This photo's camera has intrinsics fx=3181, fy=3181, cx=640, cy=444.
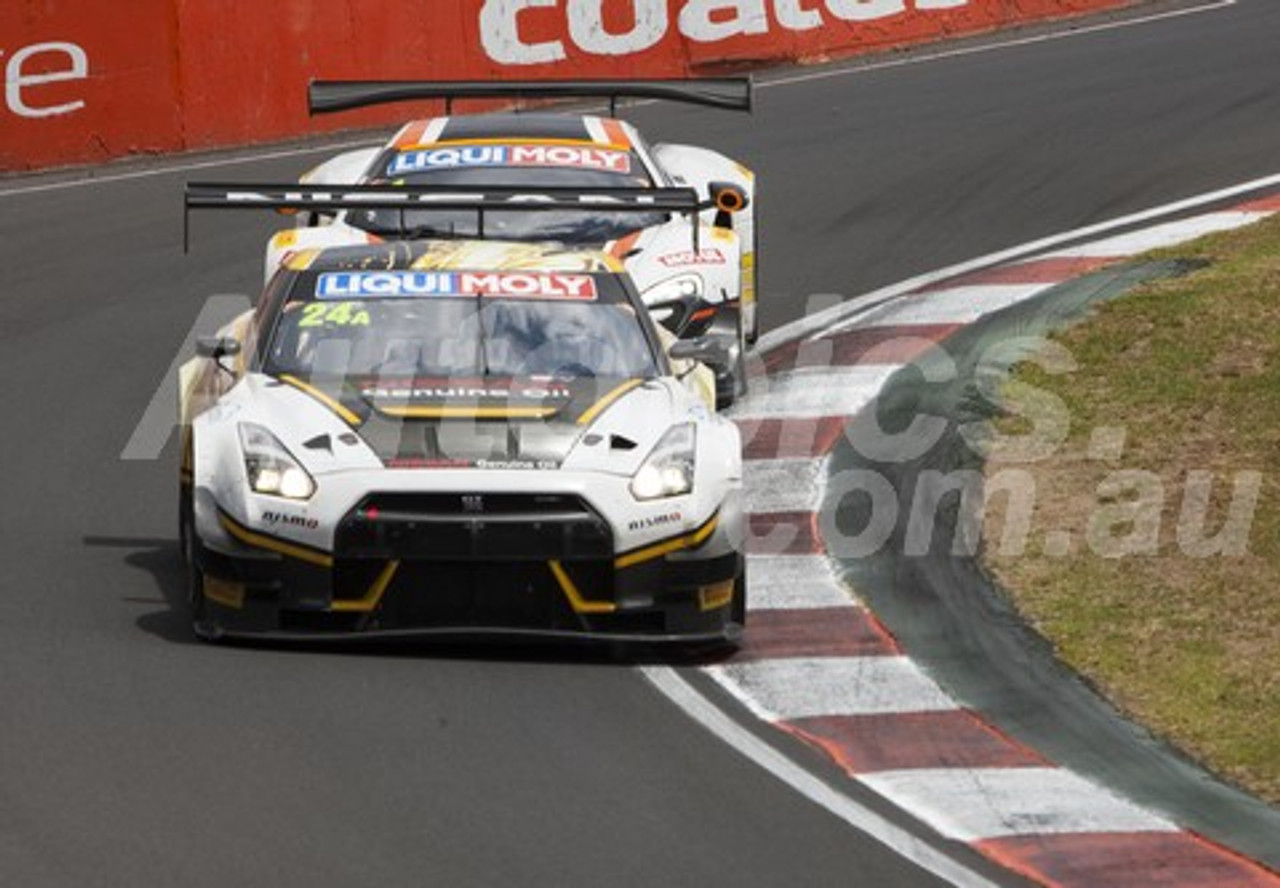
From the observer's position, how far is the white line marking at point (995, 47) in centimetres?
2352

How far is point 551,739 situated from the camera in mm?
9164

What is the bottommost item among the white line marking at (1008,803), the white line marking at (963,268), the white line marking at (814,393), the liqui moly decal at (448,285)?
the white line marking at (963,268)

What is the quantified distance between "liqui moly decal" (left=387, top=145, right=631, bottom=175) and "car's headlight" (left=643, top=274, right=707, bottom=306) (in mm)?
1266

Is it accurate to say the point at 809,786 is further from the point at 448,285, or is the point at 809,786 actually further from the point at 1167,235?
the point at 1167,235

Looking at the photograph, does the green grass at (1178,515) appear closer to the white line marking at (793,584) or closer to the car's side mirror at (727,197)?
the white line marking at (793,584)

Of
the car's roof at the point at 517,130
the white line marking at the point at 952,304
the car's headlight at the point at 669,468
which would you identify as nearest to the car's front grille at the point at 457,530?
the car's headlight at the point at 669,468

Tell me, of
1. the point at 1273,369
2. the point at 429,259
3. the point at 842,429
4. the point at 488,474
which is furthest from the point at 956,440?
the point at 488,474

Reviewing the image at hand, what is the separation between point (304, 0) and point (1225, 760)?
13351mm

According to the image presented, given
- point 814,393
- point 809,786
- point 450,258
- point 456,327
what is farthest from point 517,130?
point 809,786

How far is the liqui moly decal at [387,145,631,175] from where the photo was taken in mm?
14938

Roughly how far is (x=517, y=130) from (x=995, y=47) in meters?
9.89

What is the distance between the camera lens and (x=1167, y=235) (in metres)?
17.6

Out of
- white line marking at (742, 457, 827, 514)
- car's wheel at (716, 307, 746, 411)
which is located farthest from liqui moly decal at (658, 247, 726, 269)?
white line marking at (742, 457, 827, 514)

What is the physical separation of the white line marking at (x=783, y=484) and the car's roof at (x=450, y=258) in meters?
1.29
